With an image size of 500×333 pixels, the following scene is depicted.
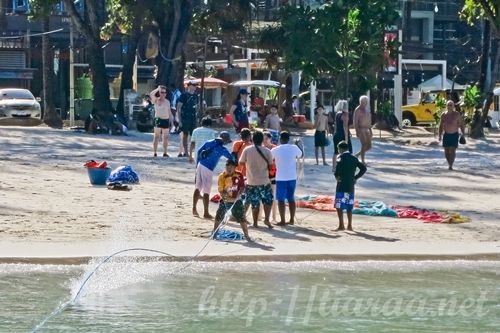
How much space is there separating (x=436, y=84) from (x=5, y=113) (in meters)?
22.9

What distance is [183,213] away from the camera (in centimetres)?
2020

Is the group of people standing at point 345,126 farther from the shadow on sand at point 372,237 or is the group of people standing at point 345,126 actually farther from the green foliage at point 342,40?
the green foliage at point 342,40

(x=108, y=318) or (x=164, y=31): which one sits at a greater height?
(x=164, y=31)

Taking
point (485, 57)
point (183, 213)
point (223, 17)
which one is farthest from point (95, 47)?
point (183, 213)

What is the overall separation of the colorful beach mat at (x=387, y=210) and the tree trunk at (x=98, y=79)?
2011 cm

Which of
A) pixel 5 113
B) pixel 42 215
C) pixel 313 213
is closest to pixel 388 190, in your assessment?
pixel 313 213

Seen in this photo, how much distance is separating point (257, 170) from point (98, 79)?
2414 centimetres

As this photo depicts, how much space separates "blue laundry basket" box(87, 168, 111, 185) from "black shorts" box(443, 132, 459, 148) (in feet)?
29.4

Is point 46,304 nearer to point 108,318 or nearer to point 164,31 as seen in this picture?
point 108,318

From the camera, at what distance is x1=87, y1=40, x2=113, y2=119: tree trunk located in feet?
135

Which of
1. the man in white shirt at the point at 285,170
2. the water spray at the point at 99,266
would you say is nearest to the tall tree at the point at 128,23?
the man in white shirt at the point at 285,170

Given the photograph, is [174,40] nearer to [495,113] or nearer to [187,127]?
[187,127]

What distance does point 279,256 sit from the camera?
54.2 feet

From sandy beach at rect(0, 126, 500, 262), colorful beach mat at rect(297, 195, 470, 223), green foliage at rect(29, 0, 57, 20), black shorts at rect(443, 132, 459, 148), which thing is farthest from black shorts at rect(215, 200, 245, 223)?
green foliage at rect(29, 0, 57, 20)
